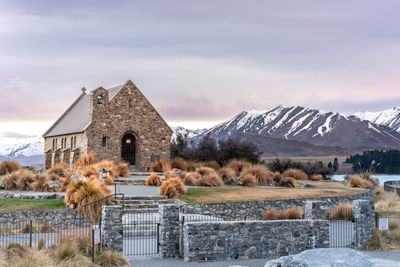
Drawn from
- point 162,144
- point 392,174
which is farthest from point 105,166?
point 392,174

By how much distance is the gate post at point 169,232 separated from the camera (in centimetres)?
1583

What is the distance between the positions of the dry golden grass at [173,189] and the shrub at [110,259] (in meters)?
10.8

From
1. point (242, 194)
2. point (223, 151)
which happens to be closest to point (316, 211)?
point (242, 194)

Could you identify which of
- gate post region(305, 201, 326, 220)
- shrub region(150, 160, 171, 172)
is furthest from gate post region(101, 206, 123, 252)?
shrub region(150, 160, 171, 172)

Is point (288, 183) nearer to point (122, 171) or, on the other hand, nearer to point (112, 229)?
point (122, 171)

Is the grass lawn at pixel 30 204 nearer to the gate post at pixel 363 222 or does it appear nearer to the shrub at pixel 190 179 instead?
the shrub at pixel 190 179

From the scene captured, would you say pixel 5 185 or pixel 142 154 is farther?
pixel 142 154

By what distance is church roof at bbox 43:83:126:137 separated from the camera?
40.2 meters

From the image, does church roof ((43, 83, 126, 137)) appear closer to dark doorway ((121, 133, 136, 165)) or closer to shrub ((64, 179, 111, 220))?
dark doorway ((121, 133, 136, 165))

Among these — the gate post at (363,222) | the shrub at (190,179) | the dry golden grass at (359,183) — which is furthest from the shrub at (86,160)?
the gate post at (363,222)

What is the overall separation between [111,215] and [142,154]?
79.8 feet

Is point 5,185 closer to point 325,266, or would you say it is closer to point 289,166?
point 325,266

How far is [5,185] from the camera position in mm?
29000

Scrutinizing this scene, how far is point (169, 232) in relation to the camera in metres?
16.0
